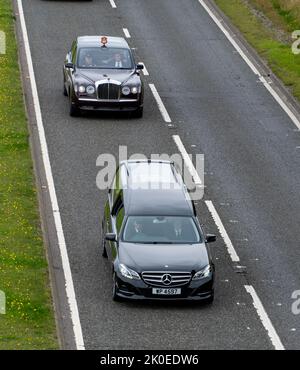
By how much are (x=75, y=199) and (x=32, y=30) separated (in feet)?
59.5

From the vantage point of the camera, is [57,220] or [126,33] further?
[126,33]

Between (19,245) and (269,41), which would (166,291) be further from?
(269,41)

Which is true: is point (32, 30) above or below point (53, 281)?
below

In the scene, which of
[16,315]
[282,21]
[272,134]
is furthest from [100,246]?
[282,21]

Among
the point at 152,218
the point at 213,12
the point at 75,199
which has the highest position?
the point at 152,218

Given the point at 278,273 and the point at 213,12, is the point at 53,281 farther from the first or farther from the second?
the point at 213,12

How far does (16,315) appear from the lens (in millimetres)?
21906

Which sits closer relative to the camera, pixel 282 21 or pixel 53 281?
pixel 53 281

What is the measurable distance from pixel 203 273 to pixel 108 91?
524 inches

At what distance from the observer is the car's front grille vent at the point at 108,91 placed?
35344 mm

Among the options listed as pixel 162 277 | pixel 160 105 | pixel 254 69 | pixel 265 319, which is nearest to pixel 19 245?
pixel 162 277

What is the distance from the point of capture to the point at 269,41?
4494 centimetres

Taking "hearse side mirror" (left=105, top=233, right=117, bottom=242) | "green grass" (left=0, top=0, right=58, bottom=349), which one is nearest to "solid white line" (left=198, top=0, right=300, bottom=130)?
"green grass" (left=0, top=0, right=58, bottom=349)
